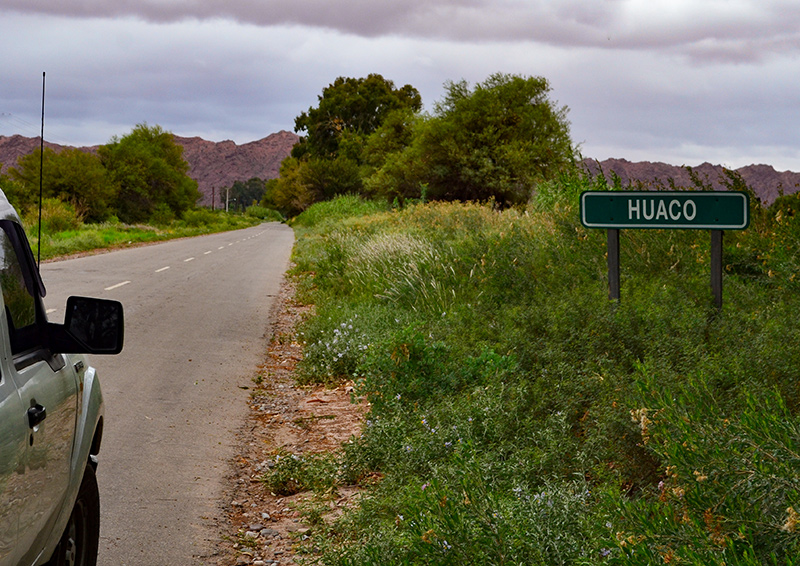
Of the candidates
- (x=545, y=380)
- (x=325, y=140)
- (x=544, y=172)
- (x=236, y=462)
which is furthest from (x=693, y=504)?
(x=325, y=140)

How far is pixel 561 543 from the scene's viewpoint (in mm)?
3184

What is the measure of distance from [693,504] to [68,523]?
2377 mm

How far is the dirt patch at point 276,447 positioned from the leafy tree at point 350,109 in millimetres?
70924

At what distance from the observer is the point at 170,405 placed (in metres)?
7.36

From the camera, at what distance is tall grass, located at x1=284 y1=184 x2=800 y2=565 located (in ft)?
8.14

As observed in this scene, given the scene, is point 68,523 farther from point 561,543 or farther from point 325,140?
point 325,140

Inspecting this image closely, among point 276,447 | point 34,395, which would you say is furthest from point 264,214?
point 34,395

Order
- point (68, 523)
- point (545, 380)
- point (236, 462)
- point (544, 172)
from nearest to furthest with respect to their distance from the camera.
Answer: point (68, 523)
point (545, 380)
point (236, 462)
point (544, 172)

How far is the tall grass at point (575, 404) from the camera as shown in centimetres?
248

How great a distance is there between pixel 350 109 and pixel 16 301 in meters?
80.5

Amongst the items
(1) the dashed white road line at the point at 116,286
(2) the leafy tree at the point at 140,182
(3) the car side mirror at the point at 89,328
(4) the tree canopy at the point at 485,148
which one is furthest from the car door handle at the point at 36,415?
(2) the leafy tree at the point at 140,182

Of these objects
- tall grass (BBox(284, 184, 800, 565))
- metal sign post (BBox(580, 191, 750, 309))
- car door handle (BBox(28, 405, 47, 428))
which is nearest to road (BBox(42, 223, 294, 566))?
tall grass (BBox(284, 184, 800, 565))

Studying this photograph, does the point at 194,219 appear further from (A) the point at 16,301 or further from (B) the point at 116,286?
(A) the point at 16,301

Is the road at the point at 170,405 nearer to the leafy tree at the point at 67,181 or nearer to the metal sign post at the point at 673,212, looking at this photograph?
the metal sign post at the point at 673,212
